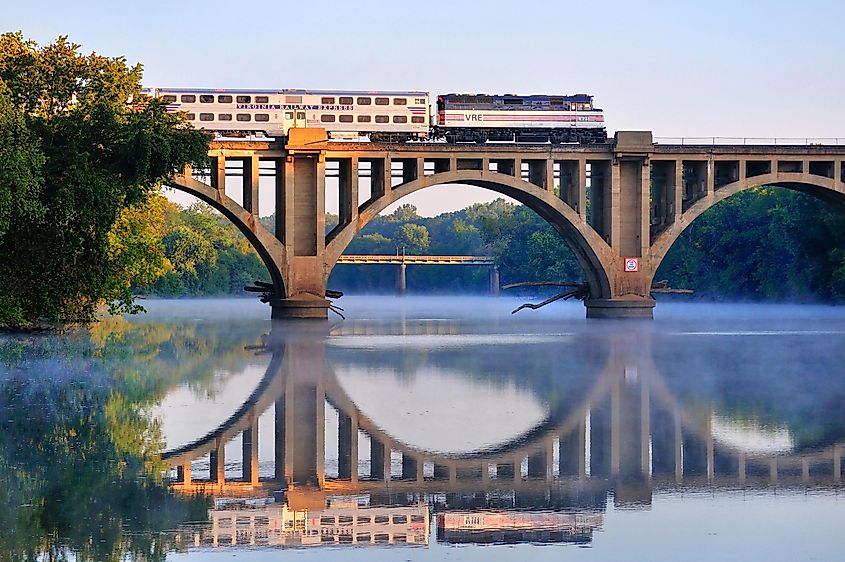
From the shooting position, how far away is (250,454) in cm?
1586

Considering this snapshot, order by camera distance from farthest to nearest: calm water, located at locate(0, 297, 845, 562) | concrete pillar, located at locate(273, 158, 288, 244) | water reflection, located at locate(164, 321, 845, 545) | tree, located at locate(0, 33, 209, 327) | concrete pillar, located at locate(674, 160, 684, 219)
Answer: concrete pillar, located at locate(674, 160, 684, 219)
concrete pillar, located at locate(273, 158, 288, 244)
tree, located at locate(0, 33, 209, 327)
water reflection, located at locate(164, 321, 845, 545)
calm water, located at locate(0, 297, 845, 562)

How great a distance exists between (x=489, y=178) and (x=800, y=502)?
1748 inches

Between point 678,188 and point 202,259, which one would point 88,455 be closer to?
point 678,188

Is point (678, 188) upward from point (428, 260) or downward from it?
upward

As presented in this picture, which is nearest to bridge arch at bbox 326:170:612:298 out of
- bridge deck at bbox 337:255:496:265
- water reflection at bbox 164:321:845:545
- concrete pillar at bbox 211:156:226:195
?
concrete pillar at bbox 211:156:226:195

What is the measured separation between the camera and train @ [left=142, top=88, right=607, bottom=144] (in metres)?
56.4

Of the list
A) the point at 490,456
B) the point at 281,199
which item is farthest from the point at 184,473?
the point at 281,199

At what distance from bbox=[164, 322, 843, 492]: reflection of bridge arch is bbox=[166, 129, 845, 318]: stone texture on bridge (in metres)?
33.6

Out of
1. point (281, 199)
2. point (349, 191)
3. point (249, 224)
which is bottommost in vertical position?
point (249, 224)

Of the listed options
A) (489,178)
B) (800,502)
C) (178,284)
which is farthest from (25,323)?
(178,284)

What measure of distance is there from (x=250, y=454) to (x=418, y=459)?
2048 mm

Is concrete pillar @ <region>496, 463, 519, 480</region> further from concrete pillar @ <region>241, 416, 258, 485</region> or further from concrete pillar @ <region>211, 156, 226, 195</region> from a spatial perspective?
concrete pillar @ <region>211, 156, 226, 195</region>

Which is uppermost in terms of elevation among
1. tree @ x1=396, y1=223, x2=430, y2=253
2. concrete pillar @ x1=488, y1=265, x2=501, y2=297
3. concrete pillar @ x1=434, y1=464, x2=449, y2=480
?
tree @ x1=396, y1=223, x2=430, y2=253

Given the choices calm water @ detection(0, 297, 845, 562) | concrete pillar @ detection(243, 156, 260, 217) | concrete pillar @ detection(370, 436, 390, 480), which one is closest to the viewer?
calm water @ detection(0, 297, 845, 562)
